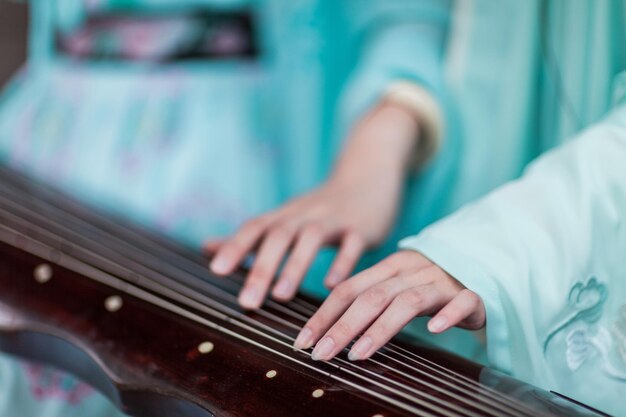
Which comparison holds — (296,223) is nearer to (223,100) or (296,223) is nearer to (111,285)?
(111,285)

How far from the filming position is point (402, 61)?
1065mm

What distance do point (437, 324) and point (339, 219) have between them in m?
0.34

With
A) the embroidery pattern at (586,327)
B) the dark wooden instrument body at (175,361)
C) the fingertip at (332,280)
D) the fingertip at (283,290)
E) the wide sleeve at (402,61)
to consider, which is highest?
the wide sleeve at (402,61)

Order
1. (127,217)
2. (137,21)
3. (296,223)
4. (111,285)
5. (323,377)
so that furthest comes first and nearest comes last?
(137,21) → (127,217) → (296,223) → (111,285) → (323,377)

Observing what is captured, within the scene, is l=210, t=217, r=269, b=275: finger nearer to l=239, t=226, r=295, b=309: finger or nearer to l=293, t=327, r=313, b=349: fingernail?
l=239, t=226, r=295, b=309: finger

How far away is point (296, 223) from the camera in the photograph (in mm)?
844

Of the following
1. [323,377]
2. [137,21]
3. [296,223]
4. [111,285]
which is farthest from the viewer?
[137,21]

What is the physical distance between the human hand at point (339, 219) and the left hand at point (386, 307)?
0.38ft

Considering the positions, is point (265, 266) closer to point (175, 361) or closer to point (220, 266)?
point (220, 266)

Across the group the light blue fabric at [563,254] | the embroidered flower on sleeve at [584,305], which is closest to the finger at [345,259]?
the light blue fabric at [563,254]

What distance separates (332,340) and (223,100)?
678mm

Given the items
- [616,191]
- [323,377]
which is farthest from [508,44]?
[323,377]

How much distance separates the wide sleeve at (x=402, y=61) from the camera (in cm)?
104

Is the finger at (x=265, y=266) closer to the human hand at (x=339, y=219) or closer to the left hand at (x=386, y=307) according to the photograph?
the human hand at (x=339, y=219)
